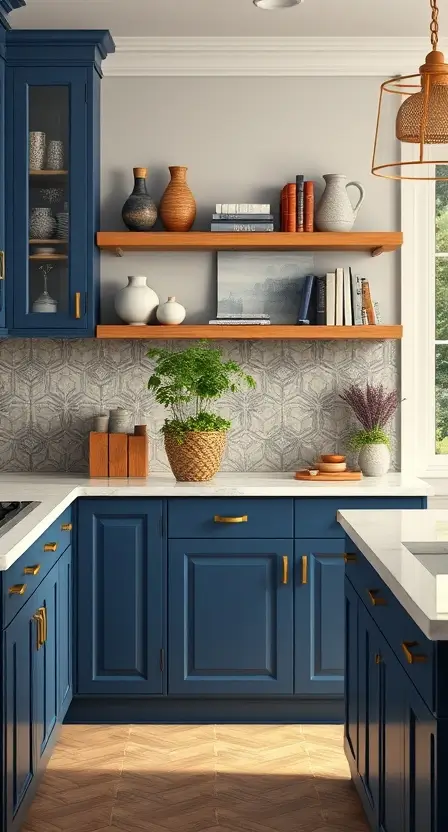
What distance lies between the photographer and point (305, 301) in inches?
169

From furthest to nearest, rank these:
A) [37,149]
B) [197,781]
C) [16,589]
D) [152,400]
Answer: [152,400], [37,149], [197,781], [16,589]

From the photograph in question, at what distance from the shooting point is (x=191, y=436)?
4.04 meters

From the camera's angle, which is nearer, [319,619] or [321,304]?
[319,619]

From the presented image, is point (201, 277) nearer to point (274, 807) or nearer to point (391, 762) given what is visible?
Result: point (274, 807)

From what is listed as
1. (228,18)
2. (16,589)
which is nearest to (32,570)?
(16,589)

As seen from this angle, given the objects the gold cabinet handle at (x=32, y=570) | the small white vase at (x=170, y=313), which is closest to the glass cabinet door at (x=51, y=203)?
the small white vase at (x=170, y=313)

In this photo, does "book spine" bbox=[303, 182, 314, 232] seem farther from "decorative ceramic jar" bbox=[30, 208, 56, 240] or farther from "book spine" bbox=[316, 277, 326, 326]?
"decorative ceramic jar" bbox=[30, 208, 56, 240]

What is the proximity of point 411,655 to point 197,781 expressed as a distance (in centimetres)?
171

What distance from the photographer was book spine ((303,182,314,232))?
4270 millimetres

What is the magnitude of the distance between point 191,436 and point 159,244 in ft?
2.75

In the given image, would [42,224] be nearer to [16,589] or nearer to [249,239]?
[249,239]

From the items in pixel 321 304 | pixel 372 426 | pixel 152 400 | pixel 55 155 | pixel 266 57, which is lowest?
pixel 372 426

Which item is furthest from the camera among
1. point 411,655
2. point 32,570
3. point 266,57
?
point 266,57

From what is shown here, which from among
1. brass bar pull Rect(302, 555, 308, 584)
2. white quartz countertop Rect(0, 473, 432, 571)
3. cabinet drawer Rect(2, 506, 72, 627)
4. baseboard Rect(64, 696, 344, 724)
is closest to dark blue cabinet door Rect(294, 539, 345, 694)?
brass bar pull Rect(302, 555, 308, 584)
